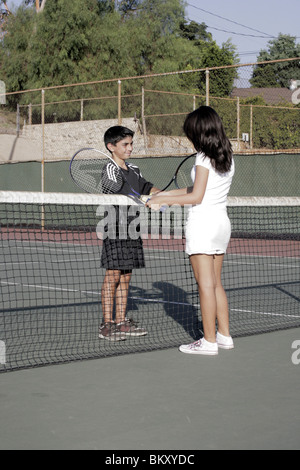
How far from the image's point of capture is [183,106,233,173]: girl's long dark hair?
14.4 feet

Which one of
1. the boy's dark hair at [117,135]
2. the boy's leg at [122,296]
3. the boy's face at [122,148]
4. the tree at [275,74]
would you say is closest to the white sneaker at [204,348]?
the boy's leg at [122,296]

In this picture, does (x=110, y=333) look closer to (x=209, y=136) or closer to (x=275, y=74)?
(x=209, y=136)

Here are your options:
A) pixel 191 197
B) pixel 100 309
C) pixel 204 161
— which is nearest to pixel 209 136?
pixel 204 161

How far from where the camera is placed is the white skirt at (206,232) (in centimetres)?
450

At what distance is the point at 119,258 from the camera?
521cm

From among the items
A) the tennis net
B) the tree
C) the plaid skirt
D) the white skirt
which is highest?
the tree

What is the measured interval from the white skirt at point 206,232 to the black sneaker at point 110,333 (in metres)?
1.00

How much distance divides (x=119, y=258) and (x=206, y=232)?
94 cm

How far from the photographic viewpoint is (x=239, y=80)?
14.8m

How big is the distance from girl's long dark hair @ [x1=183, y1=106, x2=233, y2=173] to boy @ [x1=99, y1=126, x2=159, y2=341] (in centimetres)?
86

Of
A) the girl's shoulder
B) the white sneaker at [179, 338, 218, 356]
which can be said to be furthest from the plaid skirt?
the girl's shoulder

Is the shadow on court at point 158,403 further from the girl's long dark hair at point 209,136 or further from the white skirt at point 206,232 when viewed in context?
the girl's long dark hair at point 209,136

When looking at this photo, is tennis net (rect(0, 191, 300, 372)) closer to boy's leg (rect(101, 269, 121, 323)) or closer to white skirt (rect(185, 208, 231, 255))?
boy's leg (rect(101, 269, 121, 323))

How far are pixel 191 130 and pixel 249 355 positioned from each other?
1510 millimetres
